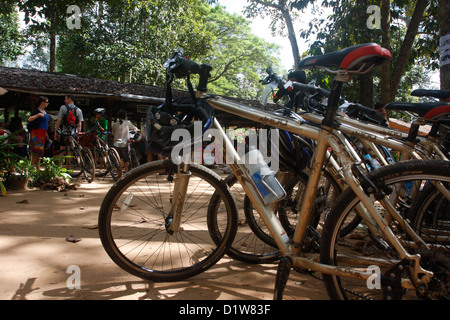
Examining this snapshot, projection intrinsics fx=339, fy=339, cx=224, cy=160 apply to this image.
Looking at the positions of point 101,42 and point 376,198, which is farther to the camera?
point 101,42

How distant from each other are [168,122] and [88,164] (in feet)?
18.6

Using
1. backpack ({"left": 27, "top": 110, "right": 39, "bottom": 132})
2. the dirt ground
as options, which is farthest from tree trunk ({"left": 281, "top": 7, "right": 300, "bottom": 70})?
the dirt ground

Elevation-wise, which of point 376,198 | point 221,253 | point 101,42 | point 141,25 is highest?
point 141,25

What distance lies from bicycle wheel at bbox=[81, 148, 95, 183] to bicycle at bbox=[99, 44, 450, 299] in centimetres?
519

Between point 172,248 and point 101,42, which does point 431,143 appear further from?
point 101,42

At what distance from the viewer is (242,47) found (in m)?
23.9

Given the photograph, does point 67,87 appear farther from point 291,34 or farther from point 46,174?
point 291,34

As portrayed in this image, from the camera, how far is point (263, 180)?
6.48 feet

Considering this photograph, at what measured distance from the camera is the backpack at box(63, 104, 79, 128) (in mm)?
7270

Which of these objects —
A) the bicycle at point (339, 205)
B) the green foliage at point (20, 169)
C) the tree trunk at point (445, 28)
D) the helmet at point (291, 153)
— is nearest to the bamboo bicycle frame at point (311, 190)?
the bicycle at point (339, 205)

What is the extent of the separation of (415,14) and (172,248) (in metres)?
6.66

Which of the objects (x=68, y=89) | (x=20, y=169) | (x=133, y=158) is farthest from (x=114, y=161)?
(x=68, y=89)

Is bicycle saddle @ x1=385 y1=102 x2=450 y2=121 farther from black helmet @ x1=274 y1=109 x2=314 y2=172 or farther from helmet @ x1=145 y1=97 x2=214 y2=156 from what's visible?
helmet @ x1=145 y1=97 x2=214 y2=156

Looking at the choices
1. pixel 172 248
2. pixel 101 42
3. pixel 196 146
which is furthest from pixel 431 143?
pixel 101 42
